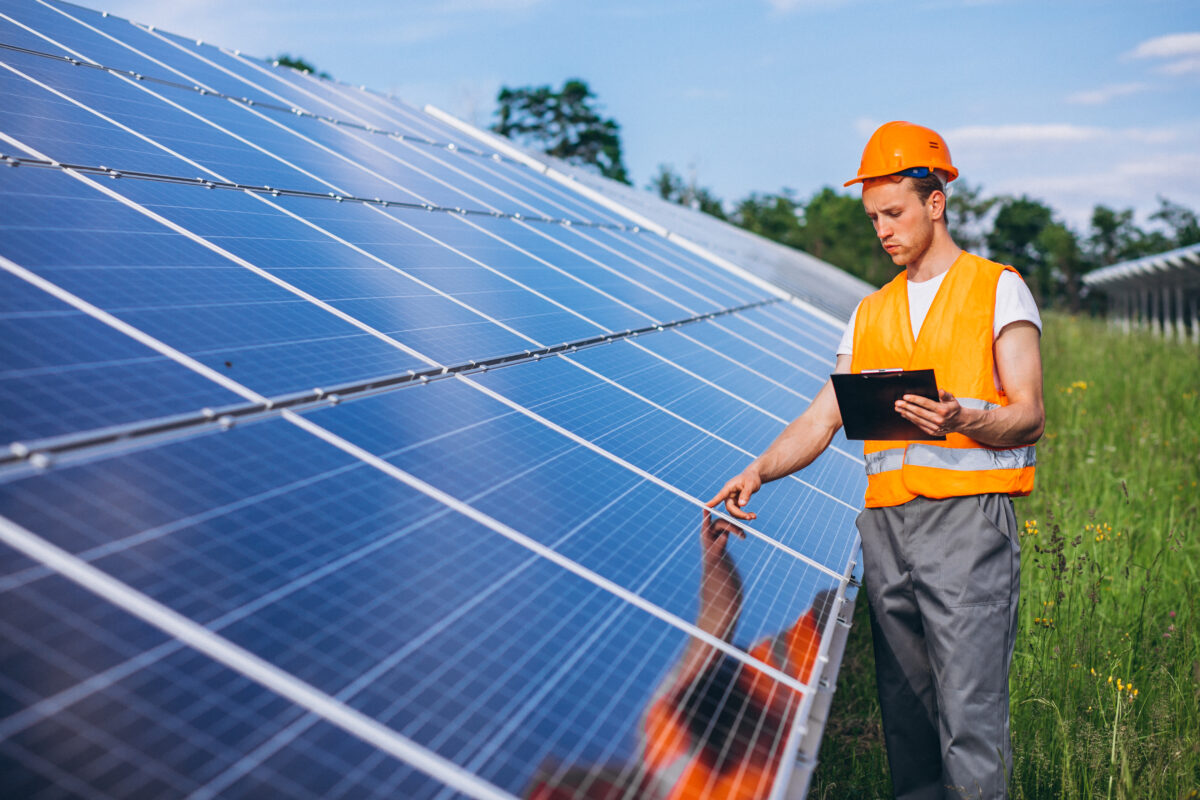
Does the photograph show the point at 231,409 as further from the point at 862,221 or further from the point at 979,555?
the point at 862,221

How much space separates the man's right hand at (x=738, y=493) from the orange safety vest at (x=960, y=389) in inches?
24.6

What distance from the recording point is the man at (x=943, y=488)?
3.86 m

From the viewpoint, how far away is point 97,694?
1856 mm

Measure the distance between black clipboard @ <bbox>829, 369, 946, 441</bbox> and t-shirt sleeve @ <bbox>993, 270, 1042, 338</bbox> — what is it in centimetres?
59

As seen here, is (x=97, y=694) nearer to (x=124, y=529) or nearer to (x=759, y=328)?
(x=124, y=529)

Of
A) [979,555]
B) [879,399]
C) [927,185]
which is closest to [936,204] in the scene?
[927,185]

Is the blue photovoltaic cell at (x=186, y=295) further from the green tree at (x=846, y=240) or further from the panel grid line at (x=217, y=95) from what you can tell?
the green tree at (x=846, y=240)

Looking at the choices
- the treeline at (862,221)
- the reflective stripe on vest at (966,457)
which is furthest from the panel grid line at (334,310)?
the treeline at (862,221)

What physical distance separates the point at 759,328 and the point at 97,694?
8.21 metres

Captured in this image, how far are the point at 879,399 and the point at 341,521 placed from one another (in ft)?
7.36

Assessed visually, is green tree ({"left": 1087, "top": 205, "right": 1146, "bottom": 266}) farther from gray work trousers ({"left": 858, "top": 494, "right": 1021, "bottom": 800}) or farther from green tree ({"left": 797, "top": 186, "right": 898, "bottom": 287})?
gray work trousers ({"left": 858, "top": 494, "right": 1021, "bottom": 800})

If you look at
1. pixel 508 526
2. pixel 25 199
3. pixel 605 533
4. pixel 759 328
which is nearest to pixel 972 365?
pixel 605 533

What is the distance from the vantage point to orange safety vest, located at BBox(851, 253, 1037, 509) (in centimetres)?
391

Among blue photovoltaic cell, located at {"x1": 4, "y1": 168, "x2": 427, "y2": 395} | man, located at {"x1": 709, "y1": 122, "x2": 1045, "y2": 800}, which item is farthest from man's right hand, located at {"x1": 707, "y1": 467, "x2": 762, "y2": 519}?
blue photovoltaic cell, located at {"x1": 4, "y1": 168, "x2": 427, "y2": 395}
